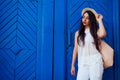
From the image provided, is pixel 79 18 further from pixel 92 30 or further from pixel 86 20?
pixel 92 30

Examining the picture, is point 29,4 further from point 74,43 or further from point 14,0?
point 74,43

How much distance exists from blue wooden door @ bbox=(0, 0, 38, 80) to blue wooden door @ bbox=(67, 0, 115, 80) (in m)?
0.54

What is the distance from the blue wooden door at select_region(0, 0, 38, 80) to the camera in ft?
17.7

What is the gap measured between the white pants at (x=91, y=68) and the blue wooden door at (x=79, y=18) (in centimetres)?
59

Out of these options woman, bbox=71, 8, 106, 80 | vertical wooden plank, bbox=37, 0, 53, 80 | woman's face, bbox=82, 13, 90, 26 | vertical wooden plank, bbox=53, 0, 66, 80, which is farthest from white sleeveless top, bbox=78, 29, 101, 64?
vertical wooden plank, bbox=37, 0, 53, 80

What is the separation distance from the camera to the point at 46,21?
5445 mm

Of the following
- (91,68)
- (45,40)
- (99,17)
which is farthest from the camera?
(45,40)

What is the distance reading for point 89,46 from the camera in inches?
195

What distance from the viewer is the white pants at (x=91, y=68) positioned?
475 centimetres

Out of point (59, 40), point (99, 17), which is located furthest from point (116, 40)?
point (59, 40)

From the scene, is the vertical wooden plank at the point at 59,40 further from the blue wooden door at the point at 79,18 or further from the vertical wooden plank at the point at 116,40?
the vertical wooden plank at the point at 116,40

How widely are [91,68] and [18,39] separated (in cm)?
138

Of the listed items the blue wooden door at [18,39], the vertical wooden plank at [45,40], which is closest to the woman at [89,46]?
the vertical wooden plank at [45,40]

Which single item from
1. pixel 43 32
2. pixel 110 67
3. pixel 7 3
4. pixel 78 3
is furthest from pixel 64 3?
pixel 110 67
